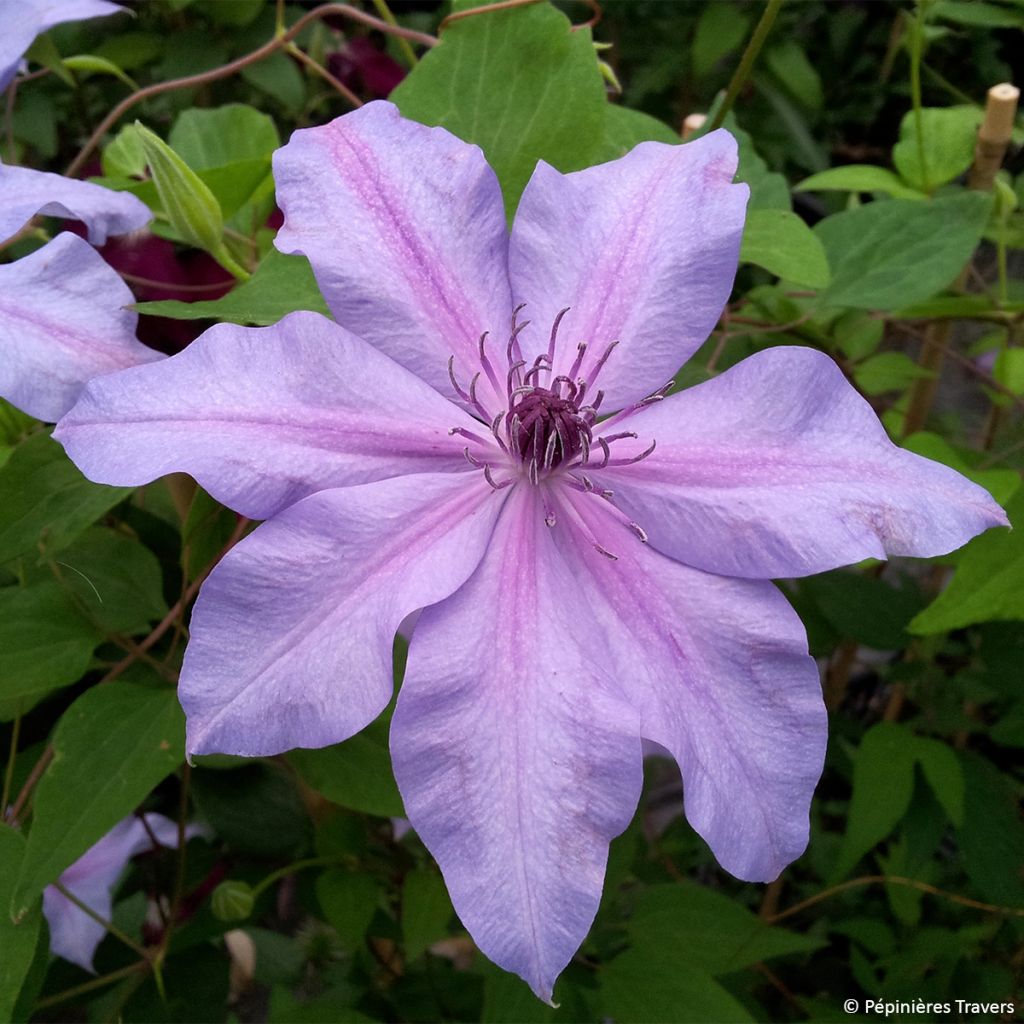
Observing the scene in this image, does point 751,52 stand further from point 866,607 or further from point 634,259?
point 866,607

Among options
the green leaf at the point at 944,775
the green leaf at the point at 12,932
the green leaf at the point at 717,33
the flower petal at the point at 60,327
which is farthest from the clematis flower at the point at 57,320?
the green leaf at the point at 717,33

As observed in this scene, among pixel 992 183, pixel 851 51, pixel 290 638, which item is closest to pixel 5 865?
pixel 290 638

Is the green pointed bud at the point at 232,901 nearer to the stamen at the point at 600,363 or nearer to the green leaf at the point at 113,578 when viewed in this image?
the green leaf at the point at 113,578

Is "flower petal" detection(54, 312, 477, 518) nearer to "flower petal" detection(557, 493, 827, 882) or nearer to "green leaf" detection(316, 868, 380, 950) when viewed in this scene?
"flower petal" detection(557, 493, 827, 882)

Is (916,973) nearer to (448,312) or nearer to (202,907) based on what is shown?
(202,907)

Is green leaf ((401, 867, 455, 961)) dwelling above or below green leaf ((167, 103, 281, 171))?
below

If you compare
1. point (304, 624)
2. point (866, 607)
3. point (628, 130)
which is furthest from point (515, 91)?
point (866, 607)

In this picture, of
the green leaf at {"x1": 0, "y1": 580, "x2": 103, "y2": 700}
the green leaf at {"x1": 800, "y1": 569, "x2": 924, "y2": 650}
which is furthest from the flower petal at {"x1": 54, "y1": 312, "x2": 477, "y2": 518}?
the green leaf at {"x1": 800, "y1": 569, "x2": 924, "y2": 650}
